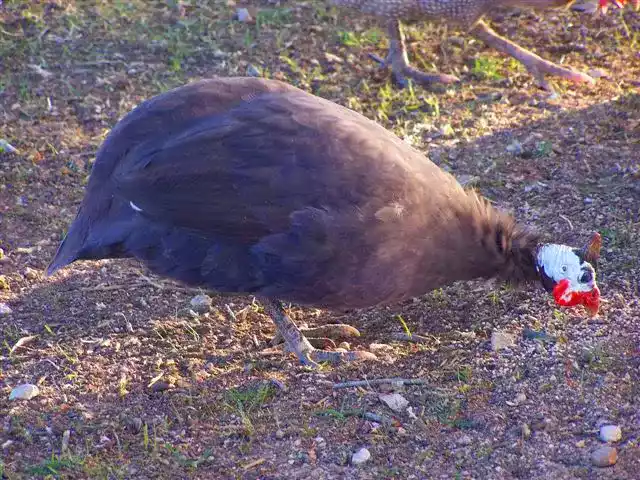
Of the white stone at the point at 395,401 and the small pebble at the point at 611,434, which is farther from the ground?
the small pebble at the point at 611,434

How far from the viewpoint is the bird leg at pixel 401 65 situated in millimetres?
5746

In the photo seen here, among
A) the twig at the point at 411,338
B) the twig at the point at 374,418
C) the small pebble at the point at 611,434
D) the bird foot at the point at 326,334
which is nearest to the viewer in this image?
the small pebble at the point at 611,434

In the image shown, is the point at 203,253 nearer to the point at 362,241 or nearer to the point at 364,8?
the point at 362,241

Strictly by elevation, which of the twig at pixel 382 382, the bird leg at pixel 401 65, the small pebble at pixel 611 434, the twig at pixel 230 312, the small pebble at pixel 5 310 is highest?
the bird leg at pixel 401 65

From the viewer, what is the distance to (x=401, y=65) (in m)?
5.80

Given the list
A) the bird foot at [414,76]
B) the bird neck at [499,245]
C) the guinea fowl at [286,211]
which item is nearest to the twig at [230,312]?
the guinea fowl at [286,211]

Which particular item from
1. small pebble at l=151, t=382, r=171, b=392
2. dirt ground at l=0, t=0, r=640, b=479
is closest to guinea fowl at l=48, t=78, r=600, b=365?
dirt ground at l=0, t=0, r=640, b=479

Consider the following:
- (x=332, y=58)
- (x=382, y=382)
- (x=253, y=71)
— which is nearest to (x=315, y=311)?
(x=382, y=382)

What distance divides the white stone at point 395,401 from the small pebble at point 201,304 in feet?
3.31

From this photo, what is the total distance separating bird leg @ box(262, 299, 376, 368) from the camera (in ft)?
12.3

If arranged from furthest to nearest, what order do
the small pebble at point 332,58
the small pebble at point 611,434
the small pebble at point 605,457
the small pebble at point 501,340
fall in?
the small pebble at point 332,58, the small pebble at point 501,340, the small pebble at point 611,434, the small pebble at point 605,457

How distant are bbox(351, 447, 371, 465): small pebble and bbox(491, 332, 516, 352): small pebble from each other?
76 cm

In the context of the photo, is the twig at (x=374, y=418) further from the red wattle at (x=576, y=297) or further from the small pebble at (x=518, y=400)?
the red wattle at (x=576, y=297)

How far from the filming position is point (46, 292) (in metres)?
4.21
